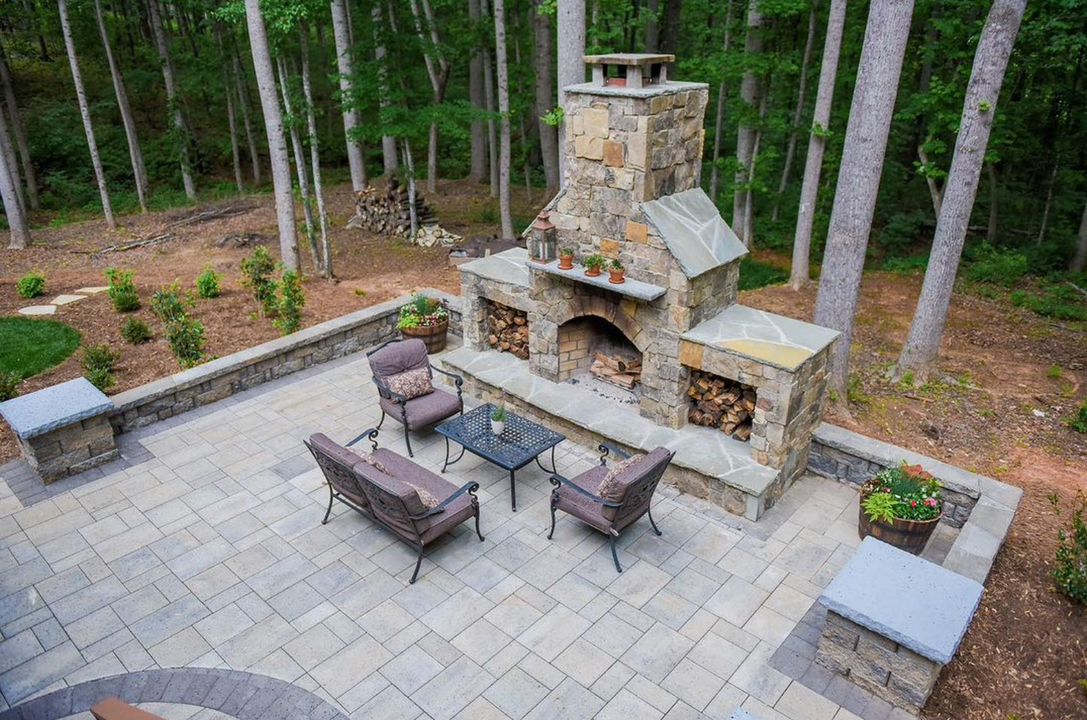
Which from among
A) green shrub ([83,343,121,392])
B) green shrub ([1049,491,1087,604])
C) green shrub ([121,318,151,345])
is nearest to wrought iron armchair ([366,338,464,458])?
green shrub ([83,343,121,392])

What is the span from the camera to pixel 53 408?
674 cm

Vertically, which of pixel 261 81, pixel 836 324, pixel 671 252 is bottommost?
pixel 836 324

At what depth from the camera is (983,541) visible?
5332 mm

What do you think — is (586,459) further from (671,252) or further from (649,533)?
(671,252)

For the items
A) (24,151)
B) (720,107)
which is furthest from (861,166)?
(24,151)

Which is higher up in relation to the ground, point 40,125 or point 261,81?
point 261,81

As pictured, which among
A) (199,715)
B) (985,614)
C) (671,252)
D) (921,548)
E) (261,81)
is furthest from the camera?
(261,81)

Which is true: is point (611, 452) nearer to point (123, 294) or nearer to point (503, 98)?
point (503, 98)

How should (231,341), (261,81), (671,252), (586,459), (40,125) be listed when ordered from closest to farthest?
(671,252) → (586,459) → (231,341) → (261,81) → (40,125)

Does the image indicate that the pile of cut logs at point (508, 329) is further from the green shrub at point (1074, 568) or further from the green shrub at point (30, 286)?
the green shrub at point (30, 286)

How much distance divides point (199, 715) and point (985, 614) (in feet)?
18.0

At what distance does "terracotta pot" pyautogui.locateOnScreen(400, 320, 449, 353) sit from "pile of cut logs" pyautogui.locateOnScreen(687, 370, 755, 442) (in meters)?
3.72

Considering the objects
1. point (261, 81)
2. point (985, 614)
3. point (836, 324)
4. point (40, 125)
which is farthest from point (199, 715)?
point (40, 125)

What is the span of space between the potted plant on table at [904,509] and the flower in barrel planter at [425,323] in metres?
5.55
